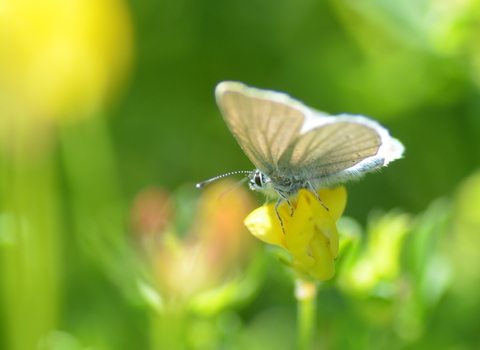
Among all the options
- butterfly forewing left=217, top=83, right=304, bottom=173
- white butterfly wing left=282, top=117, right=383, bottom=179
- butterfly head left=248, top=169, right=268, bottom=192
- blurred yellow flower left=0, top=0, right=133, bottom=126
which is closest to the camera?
butterfly forewing left=217, top=83, right=304, bottom=173

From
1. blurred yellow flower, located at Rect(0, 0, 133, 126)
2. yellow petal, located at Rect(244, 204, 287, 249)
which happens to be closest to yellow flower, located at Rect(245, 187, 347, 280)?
yellow petal, located at Rect(244, 204, 287, 249)

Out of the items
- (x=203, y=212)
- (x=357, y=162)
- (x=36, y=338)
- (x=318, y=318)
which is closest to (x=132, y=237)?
(x=203, y=212)

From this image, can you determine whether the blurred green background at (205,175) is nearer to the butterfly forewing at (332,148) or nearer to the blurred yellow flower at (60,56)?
the blurred yellow flower at (60,56)

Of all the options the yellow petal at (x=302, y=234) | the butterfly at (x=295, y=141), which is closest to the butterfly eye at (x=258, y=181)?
the butterfly at (x=295, y=141)

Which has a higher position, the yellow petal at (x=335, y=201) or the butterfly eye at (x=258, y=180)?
the butterfly eye at (x=258, y=180)

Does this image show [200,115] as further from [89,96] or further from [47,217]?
[47,217]

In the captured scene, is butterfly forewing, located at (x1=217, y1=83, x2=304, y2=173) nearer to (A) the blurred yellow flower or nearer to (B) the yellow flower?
(B) the yellow flower

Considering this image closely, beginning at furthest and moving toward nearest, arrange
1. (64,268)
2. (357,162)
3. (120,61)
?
(120,61) → (64,268) → (357,162)
